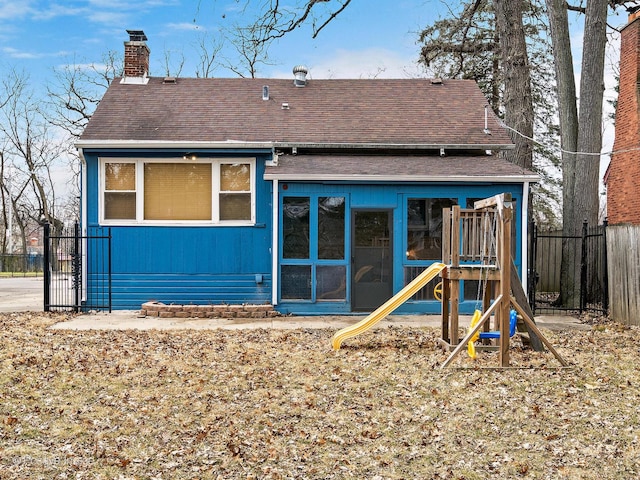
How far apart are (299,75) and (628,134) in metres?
9.46

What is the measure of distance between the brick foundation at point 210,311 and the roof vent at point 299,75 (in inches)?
278

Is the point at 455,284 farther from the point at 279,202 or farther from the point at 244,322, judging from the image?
the point at 279,202

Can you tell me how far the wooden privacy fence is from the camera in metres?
11.8

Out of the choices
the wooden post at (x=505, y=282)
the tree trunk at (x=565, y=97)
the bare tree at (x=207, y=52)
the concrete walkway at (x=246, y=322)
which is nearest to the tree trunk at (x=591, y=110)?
the tree trunk at (x=565, y=97)

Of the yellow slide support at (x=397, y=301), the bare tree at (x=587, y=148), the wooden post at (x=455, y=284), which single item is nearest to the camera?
the wooden post at (x=455, y=284)

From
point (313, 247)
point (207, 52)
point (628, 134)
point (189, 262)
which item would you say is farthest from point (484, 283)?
point (207, 52)

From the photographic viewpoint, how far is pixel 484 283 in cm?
906

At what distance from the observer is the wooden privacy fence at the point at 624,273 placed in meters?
11.8

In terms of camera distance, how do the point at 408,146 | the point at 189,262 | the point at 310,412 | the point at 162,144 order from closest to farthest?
the point at 310,412
the point at 162,144
the point at 189,262
the point at 408,146

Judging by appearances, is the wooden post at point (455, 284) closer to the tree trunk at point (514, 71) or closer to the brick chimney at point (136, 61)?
the tree trunk at point (514, 71)

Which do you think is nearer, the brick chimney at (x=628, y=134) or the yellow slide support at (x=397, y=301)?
the yellow slide support at (x=397, y=301)

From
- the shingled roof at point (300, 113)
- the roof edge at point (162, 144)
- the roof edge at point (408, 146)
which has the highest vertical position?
the shingled roof at point (300, 113)

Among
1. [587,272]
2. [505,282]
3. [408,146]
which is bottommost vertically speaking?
[587,272]

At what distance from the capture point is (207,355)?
899cm
